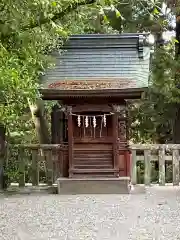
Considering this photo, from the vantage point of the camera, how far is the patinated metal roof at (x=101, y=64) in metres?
10.2

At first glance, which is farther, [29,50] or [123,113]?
[123,113]

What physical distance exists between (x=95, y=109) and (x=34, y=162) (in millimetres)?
1922

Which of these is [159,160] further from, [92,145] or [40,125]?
[40,125]

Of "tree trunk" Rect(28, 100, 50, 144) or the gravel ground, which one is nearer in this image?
the gravel ground

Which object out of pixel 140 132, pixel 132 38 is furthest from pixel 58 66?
pixel 140 132

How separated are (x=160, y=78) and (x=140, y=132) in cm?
329

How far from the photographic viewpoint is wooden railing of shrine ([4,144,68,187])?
34.5ft

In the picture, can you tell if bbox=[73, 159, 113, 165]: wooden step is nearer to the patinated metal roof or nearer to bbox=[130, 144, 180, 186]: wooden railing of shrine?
bbox=[130, 144, 180, 186]: wooden railing of shrine

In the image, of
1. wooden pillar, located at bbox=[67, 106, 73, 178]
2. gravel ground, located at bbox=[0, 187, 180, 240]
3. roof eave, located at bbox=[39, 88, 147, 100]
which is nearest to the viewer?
gravel ground, located at bbox=[0, 187, 180, 240]

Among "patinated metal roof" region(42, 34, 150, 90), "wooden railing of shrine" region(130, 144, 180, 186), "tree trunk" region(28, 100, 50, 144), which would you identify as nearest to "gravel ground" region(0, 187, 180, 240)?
"wooden railing of shrine" region(130, 144, 180, 186)

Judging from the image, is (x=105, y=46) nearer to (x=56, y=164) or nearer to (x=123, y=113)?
(x=123, y=113)

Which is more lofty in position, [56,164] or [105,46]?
[105,46]

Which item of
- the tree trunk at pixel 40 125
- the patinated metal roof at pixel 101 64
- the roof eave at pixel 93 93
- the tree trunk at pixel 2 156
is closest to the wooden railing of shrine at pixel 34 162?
the tree trunk at pixel 2 156

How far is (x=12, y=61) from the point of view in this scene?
5.39 metres
